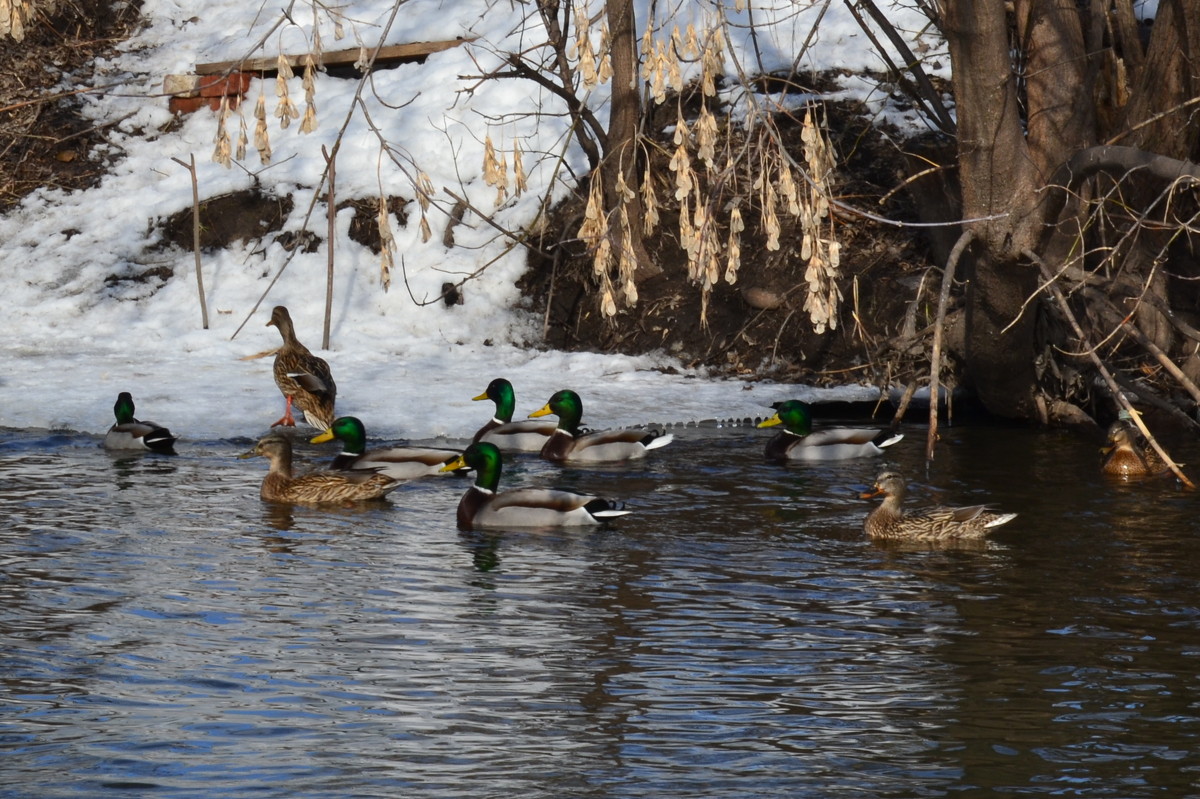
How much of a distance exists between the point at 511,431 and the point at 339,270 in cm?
557

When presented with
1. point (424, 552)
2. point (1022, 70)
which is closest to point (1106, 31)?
point (1022, 70)

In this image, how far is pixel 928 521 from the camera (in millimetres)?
9391

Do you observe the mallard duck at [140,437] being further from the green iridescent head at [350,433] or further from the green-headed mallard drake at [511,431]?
the green-headed mallard drake at [511,431]

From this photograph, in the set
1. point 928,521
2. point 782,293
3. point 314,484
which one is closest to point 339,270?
point 782,293

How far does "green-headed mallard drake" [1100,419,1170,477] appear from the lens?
11.2 meters

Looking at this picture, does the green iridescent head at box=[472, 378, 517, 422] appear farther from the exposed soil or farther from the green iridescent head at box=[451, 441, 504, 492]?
the green iridescent head at box=[451, 441, 504, 492]

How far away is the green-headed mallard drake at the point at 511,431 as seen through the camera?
12.9 metres

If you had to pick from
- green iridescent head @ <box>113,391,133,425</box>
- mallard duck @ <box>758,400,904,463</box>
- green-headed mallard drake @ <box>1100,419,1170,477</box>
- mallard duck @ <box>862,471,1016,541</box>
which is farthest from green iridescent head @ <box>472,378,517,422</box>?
green-headed mallard drake @ <box>1100,419,1170,477</box>

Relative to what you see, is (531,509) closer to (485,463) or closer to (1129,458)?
(485,463)

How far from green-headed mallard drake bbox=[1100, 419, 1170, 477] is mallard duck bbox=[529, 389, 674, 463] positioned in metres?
3.25

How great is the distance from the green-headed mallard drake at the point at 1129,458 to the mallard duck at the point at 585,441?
128 inches

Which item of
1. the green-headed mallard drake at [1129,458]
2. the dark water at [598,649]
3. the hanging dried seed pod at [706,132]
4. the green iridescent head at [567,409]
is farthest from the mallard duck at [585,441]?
the hanging dried seed pod at [706,132]

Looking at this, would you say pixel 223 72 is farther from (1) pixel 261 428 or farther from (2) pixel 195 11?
(2) pixel 195 11

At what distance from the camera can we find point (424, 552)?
30.3 feet
